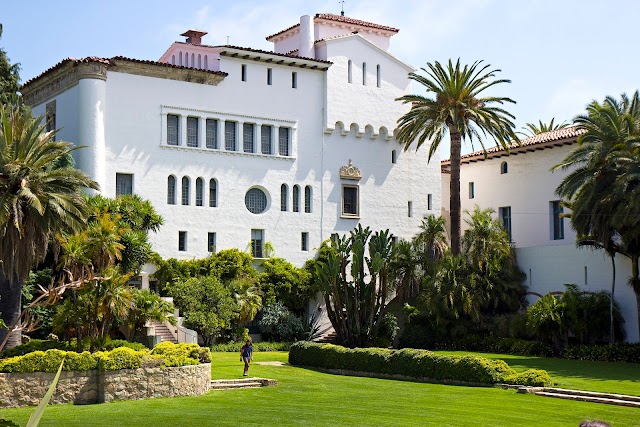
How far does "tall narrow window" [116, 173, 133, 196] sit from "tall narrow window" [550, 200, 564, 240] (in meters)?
23.1

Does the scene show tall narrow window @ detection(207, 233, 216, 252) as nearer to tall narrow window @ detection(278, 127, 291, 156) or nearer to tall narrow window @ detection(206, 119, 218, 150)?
tall narrow window @ detection(206, 119, 218, 150)

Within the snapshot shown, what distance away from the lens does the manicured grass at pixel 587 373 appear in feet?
99.5

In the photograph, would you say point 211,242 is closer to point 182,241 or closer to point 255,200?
point 182,241

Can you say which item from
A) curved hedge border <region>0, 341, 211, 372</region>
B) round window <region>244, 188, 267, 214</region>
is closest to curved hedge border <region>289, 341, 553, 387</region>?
curved hedge border <region>0, 341, 211, 372</region>

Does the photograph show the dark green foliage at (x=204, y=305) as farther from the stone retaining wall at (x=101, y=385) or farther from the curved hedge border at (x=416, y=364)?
the stone retaining wall at (x=101, y=385)

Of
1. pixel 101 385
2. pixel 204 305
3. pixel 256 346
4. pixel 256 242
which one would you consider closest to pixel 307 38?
pixel 256 242

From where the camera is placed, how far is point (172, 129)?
48.8m

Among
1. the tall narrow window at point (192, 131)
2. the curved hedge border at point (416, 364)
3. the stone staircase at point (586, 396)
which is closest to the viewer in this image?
the stone staircase at point (586, 396)

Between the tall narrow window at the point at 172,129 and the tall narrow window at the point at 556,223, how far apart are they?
69.2 feet

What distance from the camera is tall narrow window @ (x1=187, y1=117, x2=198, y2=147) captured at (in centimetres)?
4925

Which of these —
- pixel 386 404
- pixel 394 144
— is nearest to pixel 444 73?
pixel 394 144

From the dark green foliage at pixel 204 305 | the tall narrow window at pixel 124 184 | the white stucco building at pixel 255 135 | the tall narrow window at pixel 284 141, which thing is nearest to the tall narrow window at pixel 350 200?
the white stucco building at pixel 255 135

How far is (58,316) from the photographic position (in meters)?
33.9

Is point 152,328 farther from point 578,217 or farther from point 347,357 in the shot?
point 578,217
